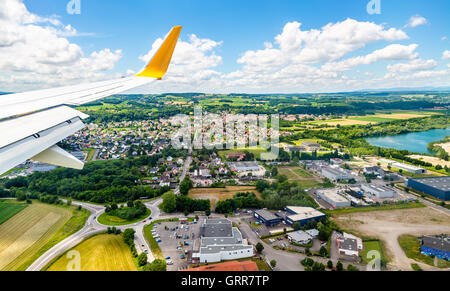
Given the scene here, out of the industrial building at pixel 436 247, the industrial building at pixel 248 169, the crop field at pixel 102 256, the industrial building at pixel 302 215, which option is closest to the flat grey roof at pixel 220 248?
the crop field at pixel 102 256

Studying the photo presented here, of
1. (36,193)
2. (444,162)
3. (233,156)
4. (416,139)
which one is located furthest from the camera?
(416,139)

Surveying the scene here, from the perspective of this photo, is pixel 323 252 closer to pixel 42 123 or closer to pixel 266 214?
pixel 266 214

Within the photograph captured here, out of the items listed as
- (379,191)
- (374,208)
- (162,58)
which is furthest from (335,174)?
(162,58)

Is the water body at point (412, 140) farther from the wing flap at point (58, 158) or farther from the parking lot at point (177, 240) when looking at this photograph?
the wing flap at point (58, 158)

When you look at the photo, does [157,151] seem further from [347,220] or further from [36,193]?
[347,220]
